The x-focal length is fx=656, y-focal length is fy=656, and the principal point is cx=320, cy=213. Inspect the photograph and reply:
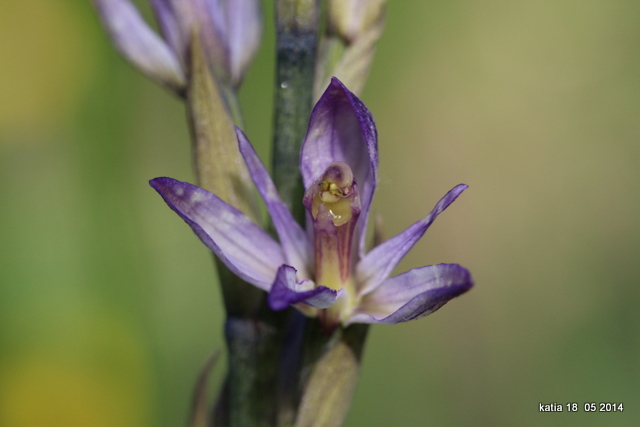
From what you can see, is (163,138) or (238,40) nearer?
(238,40)

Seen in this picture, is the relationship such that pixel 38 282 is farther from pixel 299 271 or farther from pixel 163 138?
pixel 299 271

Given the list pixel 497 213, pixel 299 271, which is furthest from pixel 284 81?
pixel 497 213

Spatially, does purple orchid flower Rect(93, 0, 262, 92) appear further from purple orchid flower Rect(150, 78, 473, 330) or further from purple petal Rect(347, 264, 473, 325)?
purple petal Rect(347, 264, 473, 325)

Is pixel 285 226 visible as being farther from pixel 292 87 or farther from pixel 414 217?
pixel 414 217

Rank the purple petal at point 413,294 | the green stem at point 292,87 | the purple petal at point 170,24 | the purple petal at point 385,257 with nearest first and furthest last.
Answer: the purple petal at point 413,294, the purple petal at point 385,257, the green stem at point 292,87, the purple petal at point 170,24

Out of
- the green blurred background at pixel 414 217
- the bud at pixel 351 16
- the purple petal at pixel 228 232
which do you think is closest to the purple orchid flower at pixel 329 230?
the purple petal at pixel 228 232

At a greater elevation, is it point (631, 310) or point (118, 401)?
point (631, 310)

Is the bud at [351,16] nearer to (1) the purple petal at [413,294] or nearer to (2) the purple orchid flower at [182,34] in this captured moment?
(2) the purple orchid flower at [182,34]

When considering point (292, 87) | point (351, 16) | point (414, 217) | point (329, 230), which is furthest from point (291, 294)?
point (414, 217)
